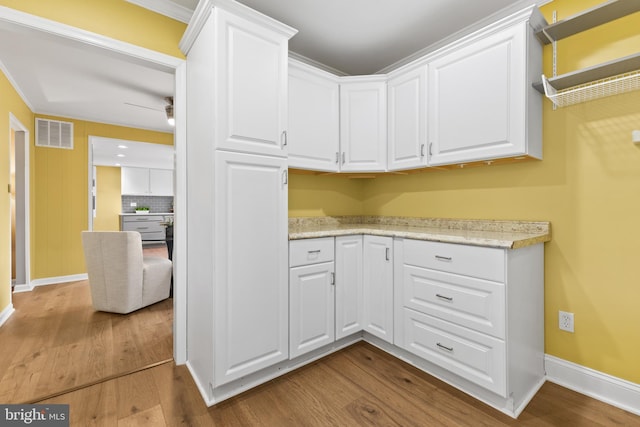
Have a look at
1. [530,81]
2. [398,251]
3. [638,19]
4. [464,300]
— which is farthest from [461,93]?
[464,300]

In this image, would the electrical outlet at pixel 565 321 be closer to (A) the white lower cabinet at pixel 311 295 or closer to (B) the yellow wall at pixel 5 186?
(A) the white lower cabinet at pixel 311 295

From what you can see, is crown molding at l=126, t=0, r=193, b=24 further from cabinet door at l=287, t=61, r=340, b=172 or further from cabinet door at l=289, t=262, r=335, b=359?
cabinet door at l=289, t=262, r=335, b=359

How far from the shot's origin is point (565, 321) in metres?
1.84

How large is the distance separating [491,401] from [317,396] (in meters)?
0.98

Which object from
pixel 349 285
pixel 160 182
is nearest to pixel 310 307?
pixel 349 285

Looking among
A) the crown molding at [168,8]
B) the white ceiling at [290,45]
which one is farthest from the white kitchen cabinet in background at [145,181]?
the crown molding at [168,8]

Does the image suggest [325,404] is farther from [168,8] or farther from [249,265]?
[168,8]

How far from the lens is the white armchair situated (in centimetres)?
300

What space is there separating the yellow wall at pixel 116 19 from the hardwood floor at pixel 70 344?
2.21 m

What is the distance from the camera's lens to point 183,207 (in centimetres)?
204

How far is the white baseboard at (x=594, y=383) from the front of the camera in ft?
5.25

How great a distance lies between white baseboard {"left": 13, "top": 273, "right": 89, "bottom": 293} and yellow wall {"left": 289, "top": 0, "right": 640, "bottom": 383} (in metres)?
5.59

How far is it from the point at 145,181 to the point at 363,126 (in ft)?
28.4

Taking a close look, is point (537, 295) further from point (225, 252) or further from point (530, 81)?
point (225, 252)
